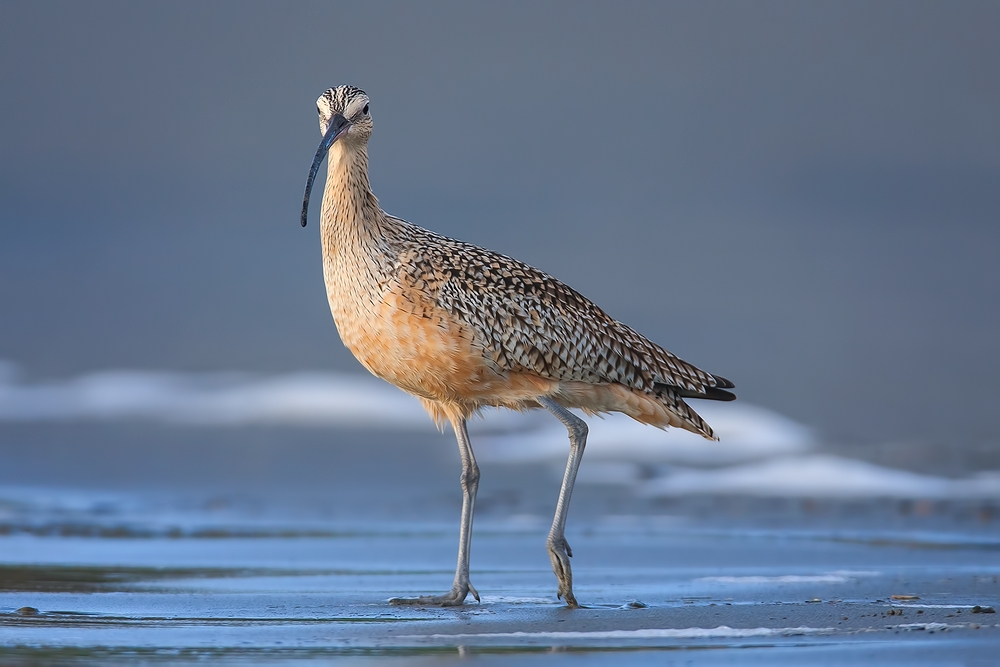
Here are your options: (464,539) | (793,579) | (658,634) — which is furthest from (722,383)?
(658,634)

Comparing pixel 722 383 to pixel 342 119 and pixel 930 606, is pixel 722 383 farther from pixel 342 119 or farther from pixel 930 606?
pixel 342 119

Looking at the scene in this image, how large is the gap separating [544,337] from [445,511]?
24.6 ft

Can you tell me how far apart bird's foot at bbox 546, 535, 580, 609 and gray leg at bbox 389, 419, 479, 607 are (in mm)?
641

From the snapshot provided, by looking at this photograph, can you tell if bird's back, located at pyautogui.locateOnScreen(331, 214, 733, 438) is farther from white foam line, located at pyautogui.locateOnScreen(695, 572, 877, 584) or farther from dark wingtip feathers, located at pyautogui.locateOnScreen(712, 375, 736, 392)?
white foam line, located at pyautogui.locateOnScreen(695, 572, 877, 584)

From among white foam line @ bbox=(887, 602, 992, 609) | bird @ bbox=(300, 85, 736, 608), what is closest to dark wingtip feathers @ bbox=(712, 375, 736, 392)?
bird @ bbox=(300, 85, 736, 608)

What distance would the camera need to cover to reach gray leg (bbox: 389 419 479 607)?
1034 centimetres

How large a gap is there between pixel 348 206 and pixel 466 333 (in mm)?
1537

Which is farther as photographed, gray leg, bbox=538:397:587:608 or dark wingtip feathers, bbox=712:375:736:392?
dark wingtip feathers, bbox=712:375:736:392

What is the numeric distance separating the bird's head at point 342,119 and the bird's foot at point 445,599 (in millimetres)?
3351

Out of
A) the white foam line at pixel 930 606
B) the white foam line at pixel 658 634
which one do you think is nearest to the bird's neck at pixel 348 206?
the white foam line at pixel 658 634

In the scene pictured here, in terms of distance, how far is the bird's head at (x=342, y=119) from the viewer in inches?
441

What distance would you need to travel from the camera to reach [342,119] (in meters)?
11.3

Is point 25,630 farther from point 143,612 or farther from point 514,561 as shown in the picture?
point 514,561

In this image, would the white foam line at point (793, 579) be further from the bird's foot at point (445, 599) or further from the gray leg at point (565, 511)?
the bird's foot at point (445, 599)
